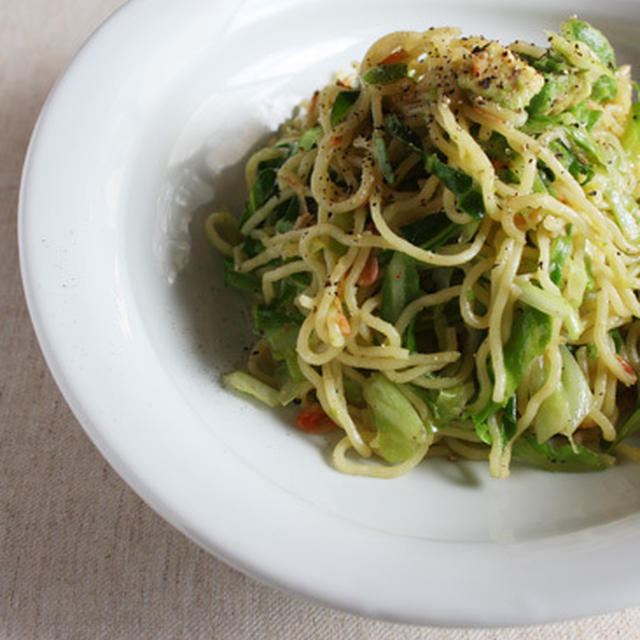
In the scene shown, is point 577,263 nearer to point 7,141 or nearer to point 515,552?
point 515,552

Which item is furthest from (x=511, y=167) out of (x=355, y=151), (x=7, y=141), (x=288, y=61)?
(x=7, y=141)

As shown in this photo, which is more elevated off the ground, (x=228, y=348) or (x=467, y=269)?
(x=467, y=269)

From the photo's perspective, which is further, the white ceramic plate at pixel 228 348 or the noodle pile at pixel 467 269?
the noodle pile at pixel 467 269

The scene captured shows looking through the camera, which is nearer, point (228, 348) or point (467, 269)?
point (467, 269)
